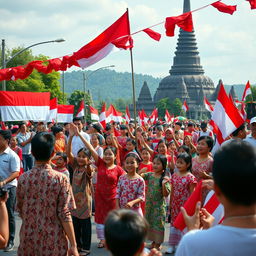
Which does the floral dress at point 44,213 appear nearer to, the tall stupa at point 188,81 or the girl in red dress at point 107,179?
the girl in red dress at point 107,179

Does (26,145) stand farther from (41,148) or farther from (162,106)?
(162,106)

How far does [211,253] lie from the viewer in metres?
2.53

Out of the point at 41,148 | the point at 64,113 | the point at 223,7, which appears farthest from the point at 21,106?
the point at 41,148

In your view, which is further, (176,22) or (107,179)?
(176,22)

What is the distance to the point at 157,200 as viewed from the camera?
26.1 feet

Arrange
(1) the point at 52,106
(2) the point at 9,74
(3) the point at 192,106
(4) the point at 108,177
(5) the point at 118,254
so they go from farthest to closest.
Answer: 1. (3) the point at 192,106
2. (1) the point at 52,106
3. (2) the point at 9,74
4. (4) the point at 108,177
5. (5) the point at 118,254

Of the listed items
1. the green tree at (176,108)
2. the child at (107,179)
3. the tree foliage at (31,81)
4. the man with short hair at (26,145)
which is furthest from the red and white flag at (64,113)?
the green tree at (176,108)

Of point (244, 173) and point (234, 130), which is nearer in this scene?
point (244, 173)

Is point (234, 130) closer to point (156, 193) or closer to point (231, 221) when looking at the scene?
point (156, 193)

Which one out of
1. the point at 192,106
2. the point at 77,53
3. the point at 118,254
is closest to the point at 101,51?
the point at 77,53

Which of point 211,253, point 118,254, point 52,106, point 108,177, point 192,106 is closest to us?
point 211,253

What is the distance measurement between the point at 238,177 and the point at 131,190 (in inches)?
193

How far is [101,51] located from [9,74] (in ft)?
10.4

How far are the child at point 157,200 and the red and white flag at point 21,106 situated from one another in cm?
534
